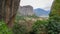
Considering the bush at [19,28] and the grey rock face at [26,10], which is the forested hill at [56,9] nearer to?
the bush at [19,28]

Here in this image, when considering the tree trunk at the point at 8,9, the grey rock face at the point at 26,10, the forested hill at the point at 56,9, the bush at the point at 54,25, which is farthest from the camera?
the grey rock face at the point at 26,10

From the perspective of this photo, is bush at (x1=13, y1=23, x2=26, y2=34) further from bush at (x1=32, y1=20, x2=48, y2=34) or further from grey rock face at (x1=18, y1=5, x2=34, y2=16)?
grey rock face at (x1=18, y1=5, x2=34, y2=16)

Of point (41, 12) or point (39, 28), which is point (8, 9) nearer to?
point (39, 28)

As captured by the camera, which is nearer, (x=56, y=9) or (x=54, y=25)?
(x=54, y=25)

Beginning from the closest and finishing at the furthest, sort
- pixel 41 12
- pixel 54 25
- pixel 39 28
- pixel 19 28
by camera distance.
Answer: pixel 54 25 → pixel 39 28 → pixel 19 28 → pixel 41 12

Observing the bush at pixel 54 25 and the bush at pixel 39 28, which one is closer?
the bush at pixel 54 25

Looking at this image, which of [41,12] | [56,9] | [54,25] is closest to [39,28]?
[56,9]

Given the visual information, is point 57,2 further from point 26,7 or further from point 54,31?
point 26,7

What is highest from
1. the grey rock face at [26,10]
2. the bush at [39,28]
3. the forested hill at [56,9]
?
the forested hill at [56,9]

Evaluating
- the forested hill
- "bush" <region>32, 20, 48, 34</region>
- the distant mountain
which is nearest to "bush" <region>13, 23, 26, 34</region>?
"bush" <region>32, 20, 48, 34</region>

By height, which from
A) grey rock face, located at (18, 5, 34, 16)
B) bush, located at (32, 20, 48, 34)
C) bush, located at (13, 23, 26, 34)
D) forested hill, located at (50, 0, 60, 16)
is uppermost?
forested hill, located at (50, 0, 60, 16)

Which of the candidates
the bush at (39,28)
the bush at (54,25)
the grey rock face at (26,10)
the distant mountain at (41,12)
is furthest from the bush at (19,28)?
the distant mountain at (41,12)

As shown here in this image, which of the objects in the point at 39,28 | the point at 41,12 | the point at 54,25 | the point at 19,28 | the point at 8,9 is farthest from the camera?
the point at 41,12

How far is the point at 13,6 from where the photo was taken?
5.46m
